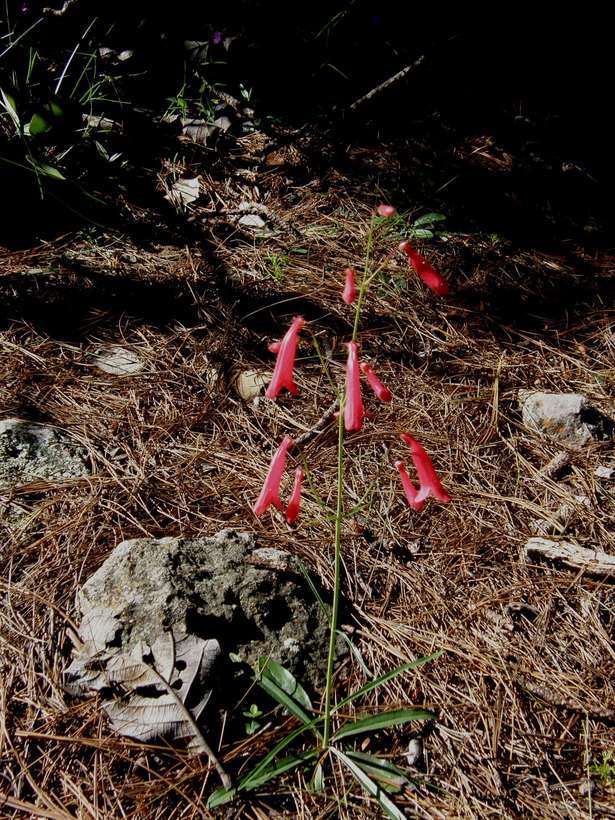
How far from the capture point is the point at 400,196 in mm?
3150

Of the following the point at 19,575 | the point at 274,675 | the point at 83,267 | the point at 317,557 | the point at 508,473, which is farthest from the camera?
the point at 83,267

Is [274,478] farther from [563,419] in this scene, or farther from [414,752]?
[563,419]

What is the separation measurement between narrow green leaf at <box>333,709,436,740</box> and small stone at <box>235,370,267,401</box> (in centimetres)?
119

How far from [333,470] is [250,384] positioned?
1.56 feet

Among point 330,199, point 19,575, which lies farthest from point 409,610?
point 330,199

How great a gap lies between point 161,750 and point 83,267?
1990 millimetres

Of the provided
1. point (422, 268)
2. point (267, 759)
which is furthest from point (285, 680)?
point (422, 268)

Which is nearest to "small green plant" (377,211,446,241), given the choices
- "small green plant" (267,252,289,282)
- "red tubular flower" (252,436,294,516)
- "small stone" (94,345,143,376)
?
"small green plant" (267,252,289,282)

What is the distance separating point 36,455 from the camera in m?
1.92

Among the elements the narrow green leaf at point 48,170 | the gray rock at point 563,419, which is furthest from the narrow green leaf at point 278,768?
the narrow green leaf at point 48,170

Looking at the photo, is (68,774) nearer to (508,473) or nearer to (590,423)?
(508,473)

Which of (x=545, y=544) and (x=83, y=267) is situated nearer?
(x=545, y=544)

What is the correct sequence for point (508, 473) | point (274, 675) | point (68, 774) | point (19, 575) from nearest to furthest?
point (68, 774)
point (274, 675)
point (19, 575)
point (508, 473)

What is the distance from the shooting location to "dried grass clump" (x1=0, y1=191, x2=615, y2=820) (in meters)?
1.32
